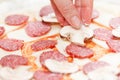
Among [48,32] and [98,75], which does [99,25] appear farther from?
[98,75]

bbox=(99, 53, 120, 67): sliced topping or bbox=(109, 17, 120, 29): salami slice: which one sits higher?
bbox=(109, 17, 120, 29): salami slice

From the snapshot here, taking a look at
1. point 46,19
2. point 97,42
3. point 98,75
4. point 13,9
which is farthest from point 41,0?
point 98,75

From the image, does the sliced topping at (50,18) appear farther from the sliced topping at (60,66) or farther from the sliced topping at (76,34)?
the sliced topping at (60,66)

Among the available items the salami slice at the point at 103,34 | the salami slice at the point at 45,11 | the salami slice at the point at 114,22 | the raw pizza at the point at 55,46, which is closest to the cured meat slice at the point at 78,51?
the raw pizza at the point at 55,46

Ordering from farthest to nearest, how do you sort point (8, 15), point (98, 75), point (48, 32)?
point (8, 15)
point (48, 32)
point (98, 75)

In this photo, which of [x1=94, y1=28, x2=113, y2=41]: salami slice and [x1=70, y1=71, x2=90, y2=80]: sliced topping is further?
[x1=94, y1=28, x2=113, y2=41]: salami slice

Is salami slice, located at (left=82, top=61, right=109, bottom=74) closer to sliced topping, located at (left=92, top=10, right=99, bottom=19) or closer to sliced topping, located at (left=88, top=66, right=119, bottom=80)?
sliced topping, located at (left=88, top=66, right=119, bottom=80)

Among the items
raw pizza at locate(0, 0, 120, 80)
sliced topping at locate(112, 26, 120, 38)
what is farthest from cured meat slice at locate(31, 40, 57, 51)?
sliced topping at locate(112, 26, 120, 38)

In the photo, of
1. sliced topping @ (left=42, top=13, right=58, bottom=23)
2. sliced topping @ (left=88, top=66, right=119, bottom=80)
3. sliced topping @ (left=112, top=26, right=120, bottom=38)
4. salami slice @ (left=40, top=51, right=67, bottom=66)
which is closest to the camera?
sliced topping @ (left=88, top=66, right=119, bottom=80)
